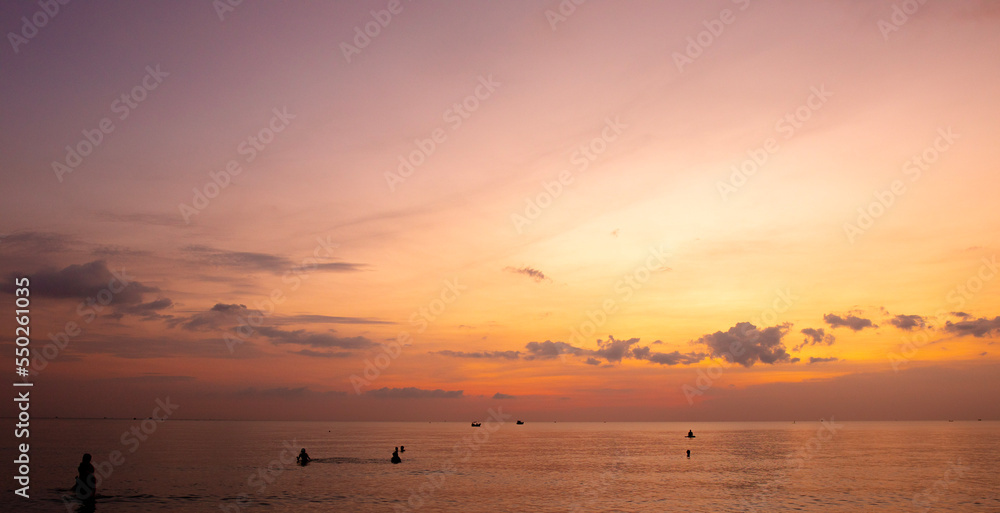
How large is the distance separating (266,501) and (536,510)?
2495 centimetres

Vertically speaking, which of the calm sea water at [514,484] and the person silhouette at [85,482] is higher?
the person silhouette at [85,482]

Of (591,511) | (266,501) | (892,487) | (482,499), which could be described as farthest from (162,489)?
(892,487)

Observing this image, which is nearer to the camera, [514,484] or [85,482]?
[85,482]

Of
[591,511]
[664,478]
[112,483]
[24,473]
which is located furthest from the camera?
[664,478]

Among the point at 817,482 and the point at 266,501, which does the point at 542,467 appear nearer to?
the point at 817,482

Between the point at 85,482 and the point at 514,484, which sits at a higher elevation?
the point at 85,482

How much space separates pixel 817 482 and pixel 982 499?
1692cm

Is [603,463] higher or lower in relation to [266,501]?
lower

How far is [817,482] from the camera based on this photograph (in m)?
76.1

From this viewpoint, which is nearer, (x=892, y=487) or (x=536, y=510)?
(x=536, y=510)

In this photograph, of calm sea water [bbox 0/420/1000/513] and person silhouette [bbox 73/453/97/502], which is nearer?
person silhouette [bbox 73/453/97/502]

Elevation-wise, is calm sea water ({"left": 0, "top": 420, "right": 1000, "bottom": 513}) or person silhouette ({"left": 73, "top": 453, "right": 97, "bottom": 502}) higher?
person silhouette ({"left": 73, "top": 453, "right": 97, "bottom": 502})

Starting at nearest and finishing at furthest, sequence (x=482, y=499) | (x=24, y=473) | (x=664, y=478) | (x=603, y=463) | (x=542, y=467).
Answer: (x=482, y=499)
(x=24, y=473)
(x=664, y=478)
(x=542, y=467)
(x=603, y=463)

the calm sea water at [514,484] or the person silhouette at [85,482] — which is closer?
the person silhouette at [85,482]
